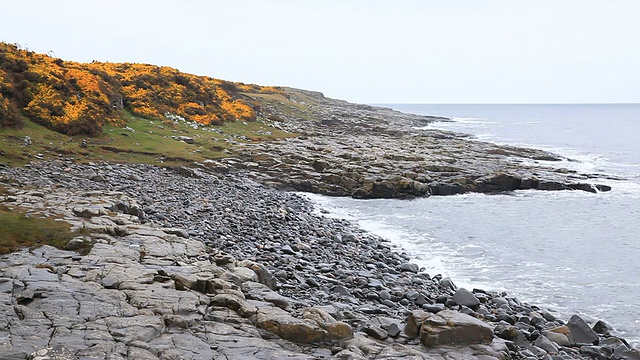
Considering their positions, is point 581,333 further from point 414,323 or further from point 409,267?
point 409,267

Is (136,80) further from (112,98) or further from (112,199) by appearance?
(112,199)

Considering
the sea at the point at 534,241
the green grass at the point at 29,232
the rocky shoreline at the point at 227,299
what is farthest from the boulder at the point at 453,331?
the green grass at the point at 29,232

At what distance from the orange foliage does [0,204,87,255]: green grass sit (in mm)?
17248

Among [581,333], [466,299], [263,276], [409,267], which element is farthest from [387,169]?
[263,276]

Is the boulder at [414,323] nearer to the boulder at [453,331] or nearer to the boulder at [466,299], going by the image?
the boulder at [453,331]

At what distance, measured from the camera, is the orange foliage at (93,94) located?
109 ft

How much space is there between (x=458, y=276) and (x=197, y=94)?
44.5 m

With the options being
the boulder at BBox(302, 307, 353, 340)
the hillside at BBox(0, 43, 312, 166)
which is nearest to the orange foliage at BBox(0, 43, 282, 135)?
the hillside at BBox(0, 43, 312, 166)

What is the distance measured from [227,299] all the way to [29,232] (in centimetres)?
709

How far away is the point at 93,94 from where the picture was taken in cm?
4028

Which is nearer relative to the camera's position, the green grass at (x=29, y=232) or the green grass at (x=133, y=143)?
the green grass at (x=29, y=232)

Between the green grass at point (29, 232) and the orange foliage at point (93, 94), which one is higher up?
the orange foliage at point (93, 94)

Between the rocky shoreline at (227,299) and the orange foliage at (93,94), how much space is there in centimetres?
1268

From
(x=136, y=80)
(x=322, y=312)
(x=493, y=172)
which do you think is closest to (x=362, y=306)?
(x=322, y=312)
